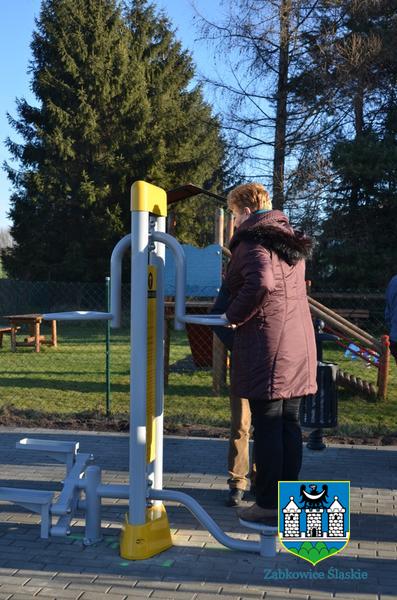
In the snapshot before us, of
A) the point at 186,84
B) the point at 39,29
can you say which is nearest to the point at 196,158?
the point at 186,84

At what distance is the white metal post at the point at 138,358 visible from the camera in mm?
3850

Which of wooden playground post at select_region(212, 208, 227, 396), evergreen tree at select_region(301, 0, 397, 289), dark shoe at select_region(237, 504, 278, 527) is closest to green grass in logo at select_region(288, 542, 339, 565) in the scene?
dark shoe at select_region(237, 504, 278, 527)

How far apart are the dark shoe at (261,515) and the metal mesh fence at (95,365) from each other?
166cm

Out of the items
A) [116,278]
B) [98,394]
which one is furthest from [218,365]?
[116,278]

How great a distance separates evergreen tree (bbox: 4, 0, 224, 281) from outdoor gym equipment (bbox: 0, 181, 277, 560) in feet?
93.8

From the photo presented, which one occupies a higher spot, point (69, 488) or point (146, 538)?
point (69, 488)

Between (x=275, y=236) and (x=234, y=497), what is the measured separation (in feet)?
6.66

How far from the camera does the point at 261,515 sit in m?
3.77

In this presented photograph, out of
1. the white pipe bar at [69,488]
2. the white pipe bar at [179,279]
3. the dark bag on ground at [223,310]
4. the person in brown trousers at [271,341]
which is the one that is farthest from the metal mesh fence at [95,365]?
the person in brown trousers at [271,341]

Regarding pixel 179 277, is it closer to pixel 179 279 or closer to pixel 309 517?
pixel 179 279

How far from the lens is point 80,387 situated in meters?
10.9

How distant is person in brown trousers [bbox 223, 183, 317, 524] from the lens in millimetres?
3576

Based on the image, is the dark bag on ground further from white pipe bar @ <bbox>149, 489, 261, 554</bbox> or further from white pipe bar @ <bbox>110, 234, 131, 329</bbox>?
white pipe bar @ <bbox>149, 489, 261, 554</bbox>

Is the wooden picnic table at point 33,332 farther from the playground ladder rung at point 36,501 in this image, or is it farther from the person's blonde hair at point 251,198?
the person's blonde hair at point 251,198
